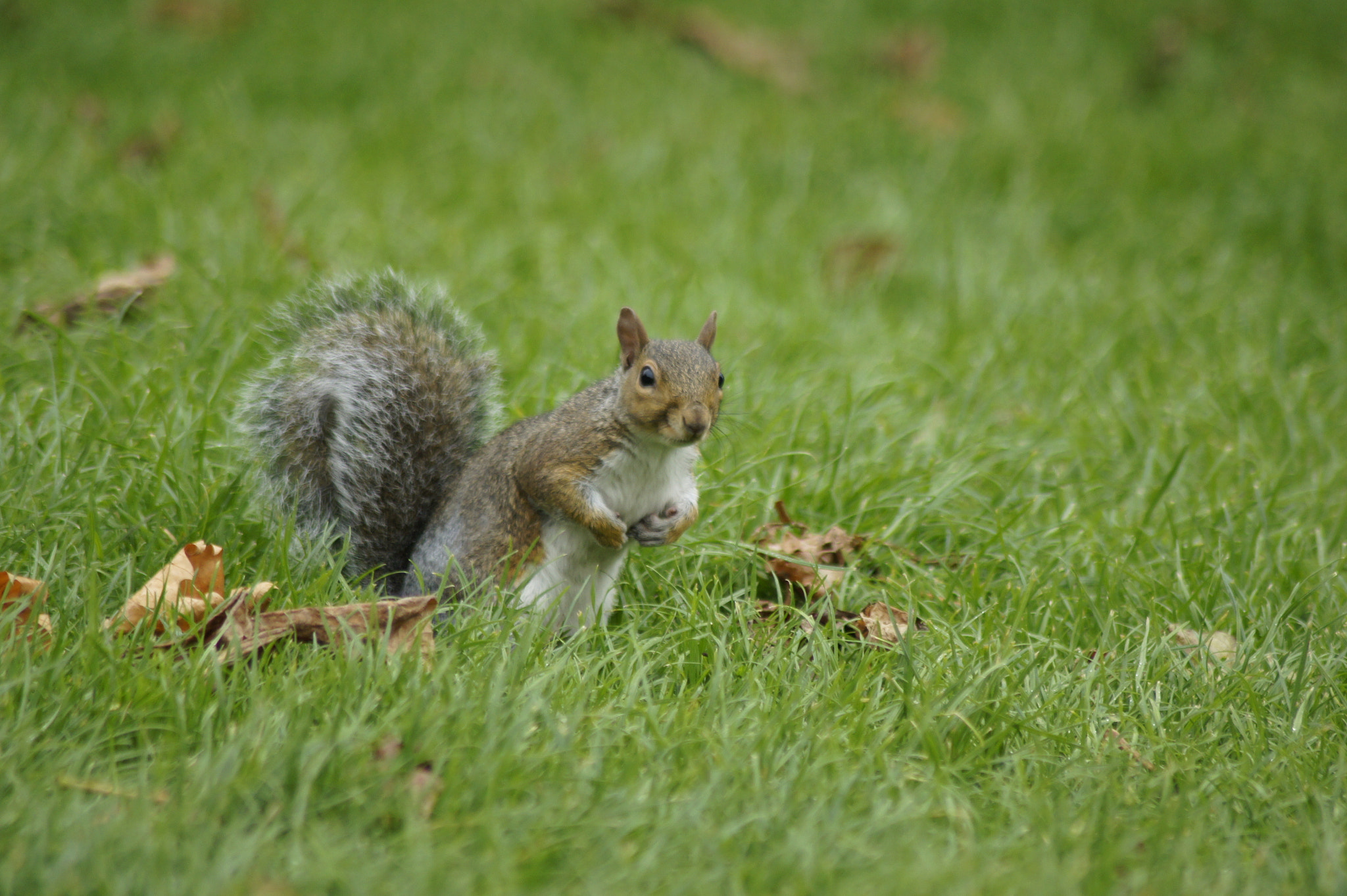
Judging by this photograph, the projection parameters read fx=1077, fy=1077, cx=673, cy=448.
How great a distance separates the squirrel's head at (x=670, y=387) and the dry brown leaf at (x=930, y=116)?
3114 mm

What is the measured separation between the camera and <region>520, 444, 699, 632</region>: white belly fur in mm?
1910

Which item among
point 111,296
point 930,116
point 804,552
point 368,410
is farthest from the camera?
point 930,116

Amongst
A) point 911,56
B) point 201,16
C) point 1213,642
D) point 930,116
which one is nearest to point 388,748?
point 1213,642

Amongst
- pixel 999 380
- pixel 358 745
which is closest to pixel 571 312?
pixel 999 380

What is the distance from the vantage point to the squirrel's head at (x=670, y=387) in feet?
5.88

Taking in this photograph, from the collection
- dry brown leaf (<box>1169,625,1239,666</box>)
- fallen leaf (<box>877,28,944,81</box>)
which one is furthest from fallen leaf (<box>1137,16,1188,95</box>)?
dry brown leaf (<box>1169,625,1239,666</box>)

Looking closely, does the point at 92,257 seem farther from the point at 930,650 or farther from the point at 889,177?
the point at 889,177

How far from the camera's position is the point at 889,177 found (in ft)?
14.0

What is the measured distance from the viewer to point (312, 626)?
1656 millimetres

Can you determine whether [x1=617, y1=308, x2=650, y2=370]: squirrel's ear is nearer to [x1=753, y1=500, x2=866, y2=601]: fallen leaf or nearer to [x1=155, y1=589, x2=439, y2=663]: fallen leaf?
[x1=753, y1=500, x2=866, y2=601]: fallen leaf

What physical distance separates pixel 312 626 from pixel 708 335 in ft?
2.81

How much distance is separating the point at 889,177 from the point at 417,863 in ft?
11.8

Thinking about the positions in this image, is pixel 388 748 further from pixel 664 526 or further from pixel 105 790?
pixel 664 526

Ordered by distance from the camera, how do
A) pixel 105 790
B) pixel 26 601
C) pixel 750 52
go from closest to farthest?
pixel 105 790 < pixel 26 601 < pixel 750 52
